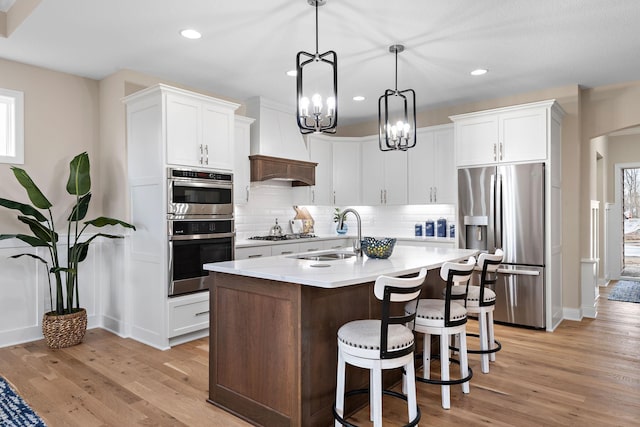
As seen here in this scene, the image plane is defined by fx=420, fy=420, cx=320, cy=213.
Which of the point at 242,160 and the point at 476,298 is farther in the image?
the point at 242,160

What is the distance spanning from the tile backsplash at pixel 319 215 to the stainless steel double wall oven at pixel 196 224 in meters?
1.12

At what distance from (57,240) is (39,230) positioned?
182 millimetres

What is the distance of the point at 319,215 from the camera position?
695 centimetres

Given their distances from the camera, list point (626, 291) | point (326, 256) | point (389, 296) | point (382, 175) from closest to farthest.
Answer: point (389, 296) → point (326, 256) → point (382, 175) → point (626, 291)

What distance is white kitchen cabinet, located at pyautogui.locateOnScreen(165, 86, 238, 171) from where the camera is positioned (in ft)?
13.4

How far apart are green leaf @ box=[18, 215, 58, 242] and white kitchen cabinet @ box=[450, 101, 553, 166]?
4.56 meters

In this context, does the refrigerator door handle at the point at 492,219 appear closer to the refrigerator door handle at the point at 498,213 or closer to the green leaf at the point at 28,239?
the refrigerator door handle at the point at 498,213

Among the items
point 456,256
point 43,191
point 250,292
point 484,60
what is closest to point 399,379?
point 456,256

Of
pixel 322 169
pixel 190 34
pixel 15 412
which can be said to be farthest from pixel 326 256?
pixel 322 169

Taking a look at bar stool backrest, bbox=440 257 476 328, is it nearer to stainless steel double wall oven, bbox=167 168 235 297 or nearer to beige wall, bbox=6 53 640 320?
stainless steel double wall oven, bbox=167 168 235 297

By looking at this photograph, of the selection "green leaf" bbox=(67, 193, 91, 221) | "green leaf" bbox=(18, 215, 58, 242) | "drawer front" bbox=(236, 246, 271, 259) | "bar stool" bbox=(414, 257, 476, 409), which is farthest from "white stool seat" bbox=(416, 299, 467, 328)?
"green leaf" bbox=(18, 215, 58, 242)

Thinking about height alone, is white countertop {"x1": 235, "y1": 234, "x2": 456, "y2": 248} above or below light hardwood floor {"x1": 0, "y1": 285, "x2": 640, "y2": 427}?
above

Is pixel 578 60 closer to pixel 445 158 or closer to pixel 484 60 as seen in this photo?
pixel 484 60

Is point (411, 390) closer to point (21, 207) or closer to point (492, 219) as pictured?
point (492, 219)
